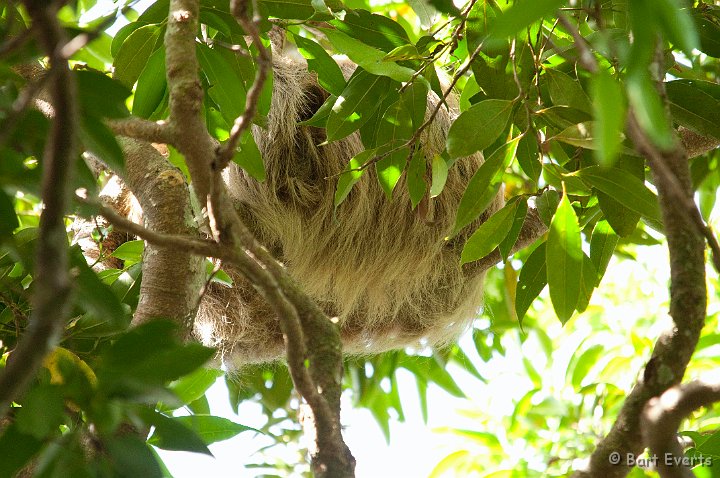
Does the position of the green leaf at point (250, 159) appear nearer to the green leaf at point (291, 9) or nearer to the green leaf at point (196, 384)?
the green leaf at point (291, 9)

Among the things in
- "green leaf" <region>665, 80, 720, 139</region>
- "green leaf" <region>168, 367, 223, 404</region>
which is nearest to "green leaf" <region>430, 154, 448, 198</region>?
"green leaf" <region>665, 80, 720, 139</region>

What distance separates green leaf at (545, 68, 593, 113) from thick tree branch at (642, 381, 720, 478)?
51cm

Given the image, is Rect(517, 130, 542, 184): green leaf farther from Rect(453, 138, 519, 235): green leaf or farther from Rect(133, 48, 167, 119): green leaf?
Rect(133, 48, 167, 119): green leaf

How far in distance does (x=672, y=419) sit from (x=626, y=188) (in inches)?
18.7

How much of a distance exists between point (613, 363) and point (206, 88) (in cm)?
161

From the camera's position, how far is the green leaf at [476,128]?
3.48ft

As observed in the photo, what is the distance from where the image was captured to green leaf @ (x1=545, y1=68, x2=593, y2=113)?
1069mm

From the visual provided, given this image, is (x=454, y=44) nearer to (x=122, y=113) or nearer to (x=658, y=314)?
(x=122, y=113)

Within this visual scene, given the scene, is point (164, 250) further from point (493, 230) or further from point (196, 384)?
point (196, 384)

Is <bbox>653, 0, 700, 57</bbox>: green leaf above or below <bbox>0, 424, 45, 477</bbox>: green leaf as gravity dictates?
above

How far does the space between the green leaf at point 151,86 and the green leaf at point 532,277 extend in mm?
641

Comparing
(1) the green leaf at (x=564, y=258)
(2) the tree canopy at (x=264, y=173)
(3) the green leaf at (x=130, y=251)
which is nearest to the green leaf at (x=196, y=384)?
(2) the tree canopy at (x=264, y=173)

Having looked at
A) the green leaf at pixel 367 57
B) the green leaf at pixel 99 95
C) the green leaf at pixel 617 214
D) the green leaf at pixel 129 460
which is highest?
the green leaf at pixel 367 57

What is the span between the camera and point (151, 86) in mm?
1199
